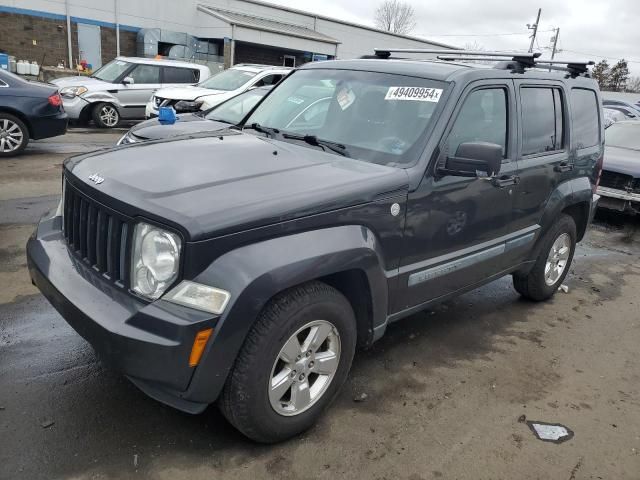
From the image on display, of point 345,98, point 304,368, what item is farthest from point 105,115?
point 304,368

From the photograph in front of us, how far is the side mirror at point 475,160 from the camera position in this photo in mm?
3000

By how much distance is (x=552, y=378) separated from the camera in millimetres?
3672

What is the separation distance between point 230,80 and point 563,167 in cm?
914

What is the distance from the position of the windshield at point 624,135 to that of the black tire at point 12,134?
9.89m

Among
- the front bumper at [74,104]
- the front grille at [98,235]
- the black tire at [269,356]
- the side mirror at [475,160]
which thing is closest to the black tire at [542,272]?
the side mirror at [475,160]

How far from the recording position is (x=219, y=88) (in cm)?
1188

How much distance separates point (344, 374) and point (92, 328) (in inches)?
52.0

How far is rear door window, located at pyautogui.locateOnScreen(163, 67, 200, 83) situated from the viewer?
1362cm

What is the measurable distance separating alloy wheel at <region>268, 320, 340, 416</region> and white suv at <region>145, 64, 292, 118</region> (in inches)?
354

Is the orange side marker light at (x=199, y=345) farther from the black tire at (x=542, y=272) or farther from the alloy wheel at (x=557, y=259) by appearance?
the alloy wheel at (x=557, y=259)

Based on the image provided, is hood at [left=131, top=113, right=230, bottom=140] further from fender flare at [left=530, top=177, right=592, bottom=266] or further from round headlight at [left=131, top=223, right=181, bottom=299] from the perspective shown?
round headlight at [left=131, top=223, right=181, bottom=299]

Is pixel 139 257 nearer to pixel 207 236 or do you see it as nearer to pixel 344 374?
pixel 207 236

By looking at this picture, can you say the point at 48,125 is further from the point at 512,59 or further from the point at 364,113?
the point at 512,59

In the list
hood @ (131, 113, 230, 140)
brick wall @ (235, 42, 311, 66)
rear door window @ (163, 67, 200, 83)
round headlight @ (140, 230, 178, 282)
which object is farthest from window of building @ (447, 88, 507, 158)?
brick wall @ (235, 42, 311, 66)
